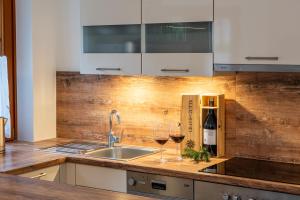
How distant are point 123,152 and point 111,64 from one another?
2.35 ft

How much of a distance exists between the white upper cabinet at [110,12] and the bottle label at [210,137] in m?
0.89

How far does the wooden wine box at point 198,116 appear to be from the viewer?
3.71 meters

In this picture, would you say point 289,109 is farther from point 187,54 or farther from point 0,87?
point 0,87

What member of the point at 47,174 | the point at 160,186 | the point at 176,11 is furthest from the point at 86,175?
the point at 176,11

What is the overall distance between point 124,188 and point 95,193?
1.06m

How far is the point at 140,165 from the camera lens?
11.4 ft

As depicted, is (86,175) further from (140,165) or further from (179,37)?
(179,37)

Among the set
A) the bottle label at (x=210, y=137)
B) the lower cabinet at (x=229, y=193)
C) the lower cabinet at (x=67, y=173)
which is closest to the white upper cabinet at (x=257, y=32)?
the bottle label at (x=210, y=137)

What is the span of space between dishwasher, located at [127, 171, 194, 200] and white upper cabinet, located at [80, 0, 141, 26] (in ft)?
3.53

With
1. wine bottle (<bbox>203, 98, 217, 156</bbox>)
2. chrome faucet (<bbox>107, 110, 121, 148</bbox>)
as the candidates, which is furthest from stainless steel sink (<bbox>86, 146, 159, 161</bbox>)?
wine bottle (<bbox>203, 98, 217, 156</bbox>)

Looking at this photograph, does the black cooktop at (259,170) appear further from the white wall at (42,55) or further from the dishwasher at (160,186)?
the white wall at (42,55)

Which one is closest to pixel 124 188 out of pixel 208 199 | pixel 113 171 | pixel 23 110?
pixel 113 171

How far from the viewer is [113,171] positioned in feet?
11.8

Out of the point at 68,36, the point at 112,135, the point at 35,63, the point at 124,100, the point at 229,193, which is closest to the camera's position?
the point at 229,193
